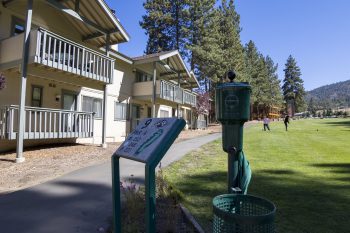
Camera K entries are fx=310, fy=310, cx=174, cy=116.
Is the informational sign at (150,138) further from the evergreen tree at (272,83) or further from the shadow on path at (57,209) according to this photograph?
the evergreen tree at (272,83)

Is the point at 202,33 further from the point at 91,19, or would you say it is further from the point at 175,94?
the point at 91,19

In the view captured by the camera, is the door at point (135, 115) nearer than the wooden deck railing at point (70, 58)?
No

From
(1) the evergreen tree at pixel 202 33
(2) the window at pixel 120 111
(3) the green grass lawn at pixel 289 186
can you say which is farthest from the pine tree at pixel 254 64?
(3) the green grass lawn at pixel 289 186

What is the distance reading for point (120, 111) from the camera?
74.9ft

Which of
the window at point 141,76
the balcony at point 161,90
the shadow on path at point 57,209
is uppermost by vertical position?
the window at point 141,76

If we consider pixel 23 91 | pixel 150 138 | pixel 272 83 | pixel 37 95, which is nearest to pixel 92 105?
pixel 37 95

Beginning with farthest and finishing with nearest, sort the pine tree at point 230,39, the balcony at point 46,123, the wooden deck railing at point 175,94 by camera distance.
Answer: the pine tree at point 230,39, the wooden deck railing at point 175,94, the balcony at point 46,123

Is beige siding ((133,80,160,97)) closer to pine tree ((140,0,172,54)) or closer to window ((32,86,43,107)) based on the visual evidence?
window ((32,86,43,107))

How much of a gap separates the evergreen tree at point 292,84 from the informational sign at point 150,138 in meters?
113

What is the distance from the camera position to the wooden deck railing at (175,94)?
25.0 meters

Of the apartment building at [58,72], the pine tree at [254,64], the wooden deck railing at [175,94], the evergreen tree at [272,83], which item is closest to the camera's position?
the apartment building at [58,72]

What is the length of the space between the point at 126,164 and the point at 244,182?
306 inches

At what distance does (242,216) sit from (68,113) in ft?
44.8

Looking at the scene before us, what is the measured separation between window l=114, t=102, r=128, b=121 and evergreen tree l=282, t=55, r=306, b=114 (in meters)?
96.2
